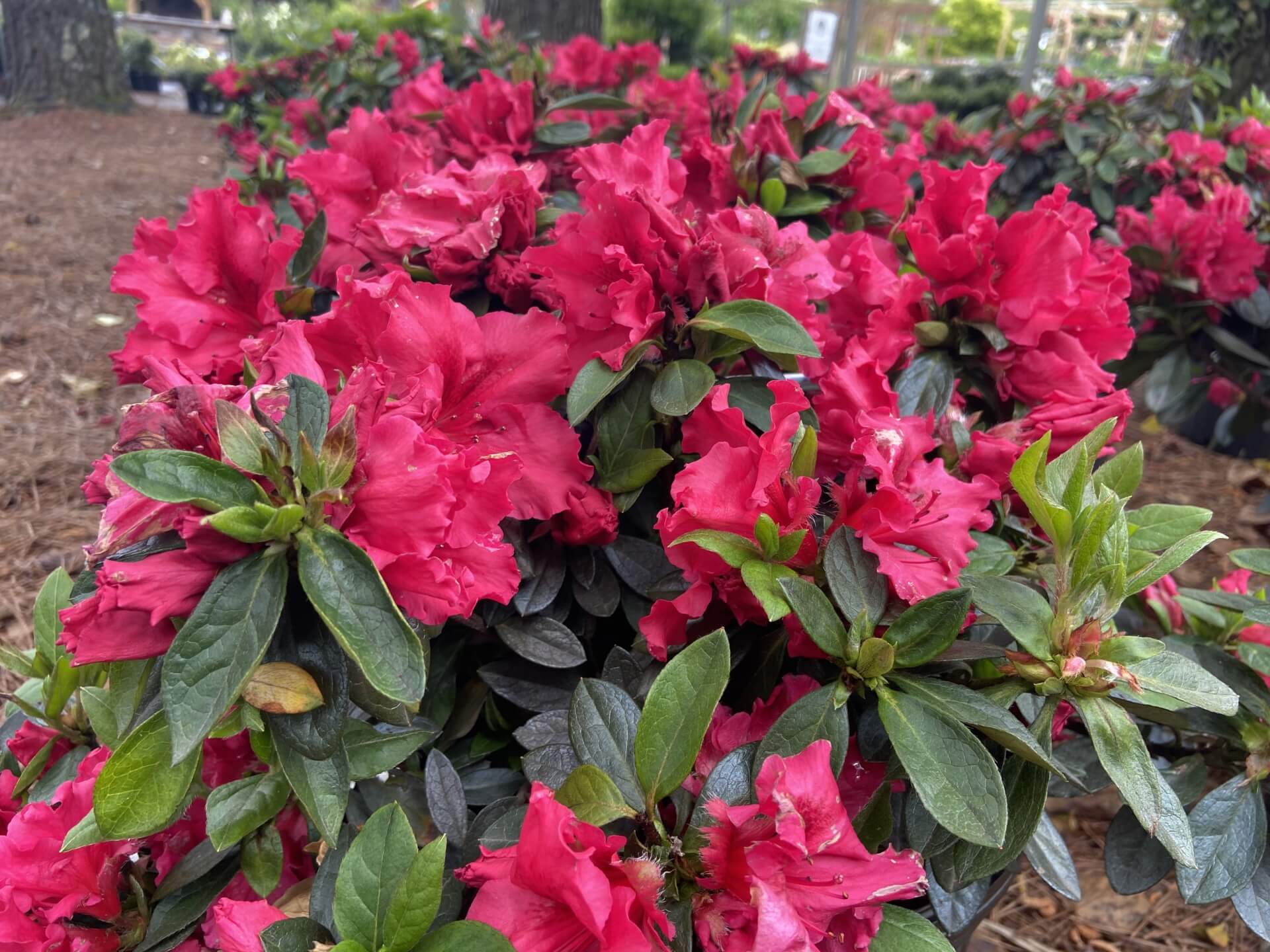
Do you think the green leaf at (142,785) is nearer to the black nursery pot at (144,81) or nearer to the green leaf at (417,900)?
the green leaf at (417,900)

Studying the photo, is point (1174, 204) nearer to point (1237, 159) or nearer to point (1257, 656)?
point (1237, 159)

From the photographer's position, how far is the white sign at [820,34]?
18.5 feet

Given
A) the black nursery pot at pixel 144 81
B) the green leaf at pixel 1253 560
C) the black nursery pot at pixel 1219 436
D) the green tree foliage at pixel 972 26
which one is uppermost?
the green tree foliage at pixel 972 26

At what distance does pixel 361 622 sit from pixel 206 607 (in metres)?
0.11

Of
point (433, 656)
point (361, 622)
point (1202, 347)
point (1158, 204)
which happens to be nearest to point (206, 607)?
point (361, 622)

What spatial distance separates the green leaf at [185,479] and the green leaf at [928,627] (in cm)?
53

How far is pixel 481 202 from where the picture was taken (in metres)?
1.06

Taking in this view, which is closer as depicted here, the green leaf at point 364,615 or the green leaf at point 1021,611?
the green leaf at point 364,615

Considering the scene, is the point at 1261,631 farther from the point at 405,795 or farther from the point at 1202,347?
the point at 1202,347

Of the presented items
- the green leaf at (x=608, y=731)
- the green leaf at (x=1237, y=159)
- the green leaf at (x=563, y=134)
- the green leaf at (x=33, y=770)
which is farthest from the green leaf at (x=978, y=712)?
the green leaf at (x=1237, y=159)

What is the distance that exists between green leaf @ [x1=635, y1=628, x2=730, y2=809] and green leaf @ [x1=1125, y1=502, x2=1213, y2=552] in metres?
0.49

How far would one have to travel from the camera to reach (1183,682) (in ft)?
2.52

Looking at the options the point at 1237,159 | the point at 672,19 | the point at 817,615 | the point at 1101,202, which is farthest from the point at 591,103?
the point at 672,19

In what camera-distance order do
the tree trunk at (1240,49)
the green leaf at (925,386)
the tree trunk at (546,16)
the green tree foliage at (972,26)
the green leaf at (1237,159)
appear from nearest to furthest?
the green leaf at (925,386)
the green leaf at (1237,159)
the tree trunk at (1240,49)
the tree trunk at (546,16)
the green tree foliage at (972,26)
